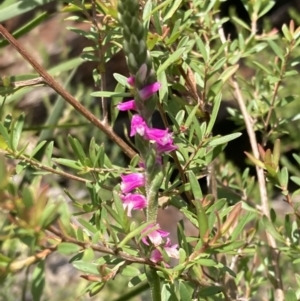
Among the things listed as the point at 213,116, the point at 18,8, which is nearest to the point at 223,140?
the point at 213,116

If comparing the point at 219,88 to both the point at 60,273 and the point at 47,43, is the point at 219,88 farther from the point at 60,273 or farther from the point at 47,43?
the point at 47,43

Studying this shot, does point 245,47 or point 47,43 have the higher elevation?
point 245,47

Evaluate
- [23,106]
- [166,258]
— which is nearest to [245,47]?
[166,258]

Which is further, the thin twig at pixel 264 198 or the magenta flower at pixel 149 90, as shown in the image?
the thin twig at pixel 264 198

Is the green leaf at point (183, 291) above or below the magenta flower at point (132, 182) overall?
below

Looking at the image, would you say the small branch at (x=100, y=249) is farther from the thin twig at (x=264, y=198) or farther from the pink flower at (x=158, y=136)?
the thin twig at (x=264, y=198)

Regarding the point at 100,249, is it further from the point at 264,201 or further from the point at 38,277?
the point at 264,201

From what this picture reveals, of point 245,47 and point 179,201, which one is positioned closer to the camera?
point 179,201

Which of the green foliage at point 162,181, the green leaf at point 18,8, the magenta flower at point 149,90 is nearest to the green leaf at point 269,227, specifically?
the green foliage at point 162,181
